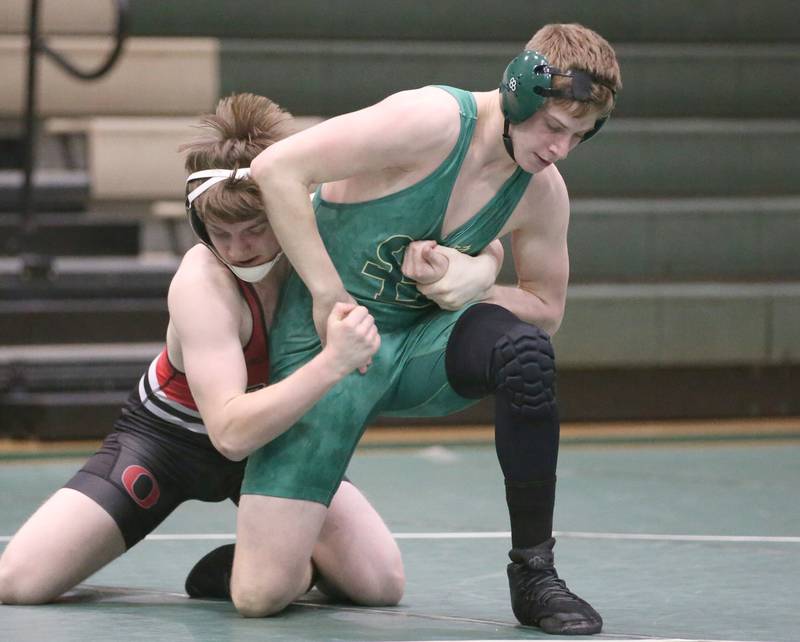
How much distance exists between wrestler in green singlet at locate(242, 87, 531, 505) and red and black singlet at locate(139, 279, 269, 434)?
0.05 metres

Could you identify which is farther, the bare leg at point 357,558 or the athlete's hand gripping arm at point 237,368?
the bare leg at point 357,558

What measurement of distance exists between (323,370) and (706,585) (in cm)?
87

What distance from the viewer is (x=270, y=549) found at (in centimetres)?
253

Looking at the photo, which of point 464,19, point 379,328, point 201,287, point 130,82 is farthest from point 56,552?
point 464,19

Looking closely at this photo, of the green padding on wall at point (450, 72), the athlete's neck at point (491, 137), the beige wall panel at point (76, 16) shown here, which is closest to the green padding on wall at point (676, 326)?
the green padding on wall at point (450, 72)

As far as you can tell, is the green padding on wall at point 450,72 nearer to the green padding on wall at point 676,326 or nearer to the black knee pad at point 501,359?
the green padding on wall at point 676,326

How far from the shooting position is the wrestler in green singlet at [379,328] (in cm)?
251

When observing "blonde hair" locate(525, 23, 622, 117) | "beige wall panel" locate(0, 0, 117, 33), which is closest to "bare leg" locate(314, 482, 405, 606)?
"blonde hair" locate(525, 23, 622, 117)

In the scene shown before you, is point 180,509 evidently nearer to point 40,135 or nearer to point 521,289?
point 521,289

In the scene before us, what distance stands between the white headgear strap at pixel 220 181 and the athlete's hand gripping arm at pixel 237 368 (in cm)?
4

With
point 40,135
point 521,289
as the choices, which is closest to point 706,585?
point 521,289

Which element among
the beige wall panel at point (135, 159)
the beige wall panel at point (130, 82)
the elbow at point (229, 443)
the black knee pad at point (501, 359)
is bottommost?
the elbow at point (229, 443)

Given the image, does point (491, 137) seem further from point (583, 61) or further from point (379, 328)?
point (379, 328)

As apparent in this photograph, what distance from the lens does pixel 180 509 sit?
3688 mm
